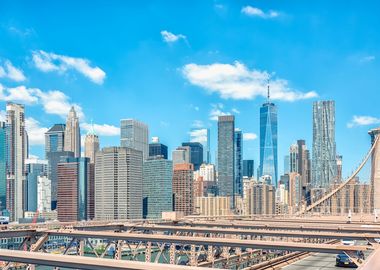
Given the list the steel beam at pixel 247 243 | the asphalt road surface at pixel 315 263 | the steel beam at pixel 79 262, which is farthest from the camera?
the asphalt road surface at pixel 315 263

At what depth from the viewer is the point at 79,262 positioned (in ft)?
35.5

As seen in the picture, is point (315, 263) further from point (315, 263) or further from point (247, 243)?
point (247, 243)

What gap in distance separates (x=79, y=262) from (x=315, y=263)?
59.1 feet

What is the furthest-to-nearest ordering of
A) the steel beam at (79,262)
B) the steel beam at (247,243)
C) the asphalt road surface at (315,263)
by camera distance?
the asphalt road surface at (315,263) → the steel beam at (247,243) → the steel beam at (79,262)

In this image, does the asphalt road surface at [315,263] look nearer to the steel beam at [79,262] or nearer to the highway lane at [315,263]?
the highway lane at [315,263]

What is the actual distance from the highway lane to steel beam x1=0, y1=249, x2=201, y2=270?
15030mm

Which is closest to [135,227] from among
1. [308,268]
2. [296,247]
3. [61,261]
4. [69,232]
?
[69,232]

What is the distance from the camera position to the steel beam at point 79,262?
31.8 ft

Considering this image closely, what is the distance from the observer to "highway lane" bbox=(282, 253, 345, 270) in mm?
23956

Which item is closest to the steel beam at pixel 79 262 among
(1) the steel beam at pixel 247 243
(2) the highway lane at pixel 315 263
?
(1) the steel beam at pixel 247 243

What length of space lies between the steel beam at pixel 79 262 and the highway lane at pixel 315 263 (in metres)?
15.0

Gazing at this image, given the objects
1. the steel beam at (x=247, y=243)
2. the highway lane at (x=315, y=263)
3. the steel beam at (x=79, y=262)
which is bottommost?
the highway lane at (x=315, y=263)

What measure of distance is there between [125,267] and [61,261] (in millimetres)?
2063

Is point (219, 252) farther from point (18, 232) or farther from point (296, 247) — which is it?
point (296, 247)
